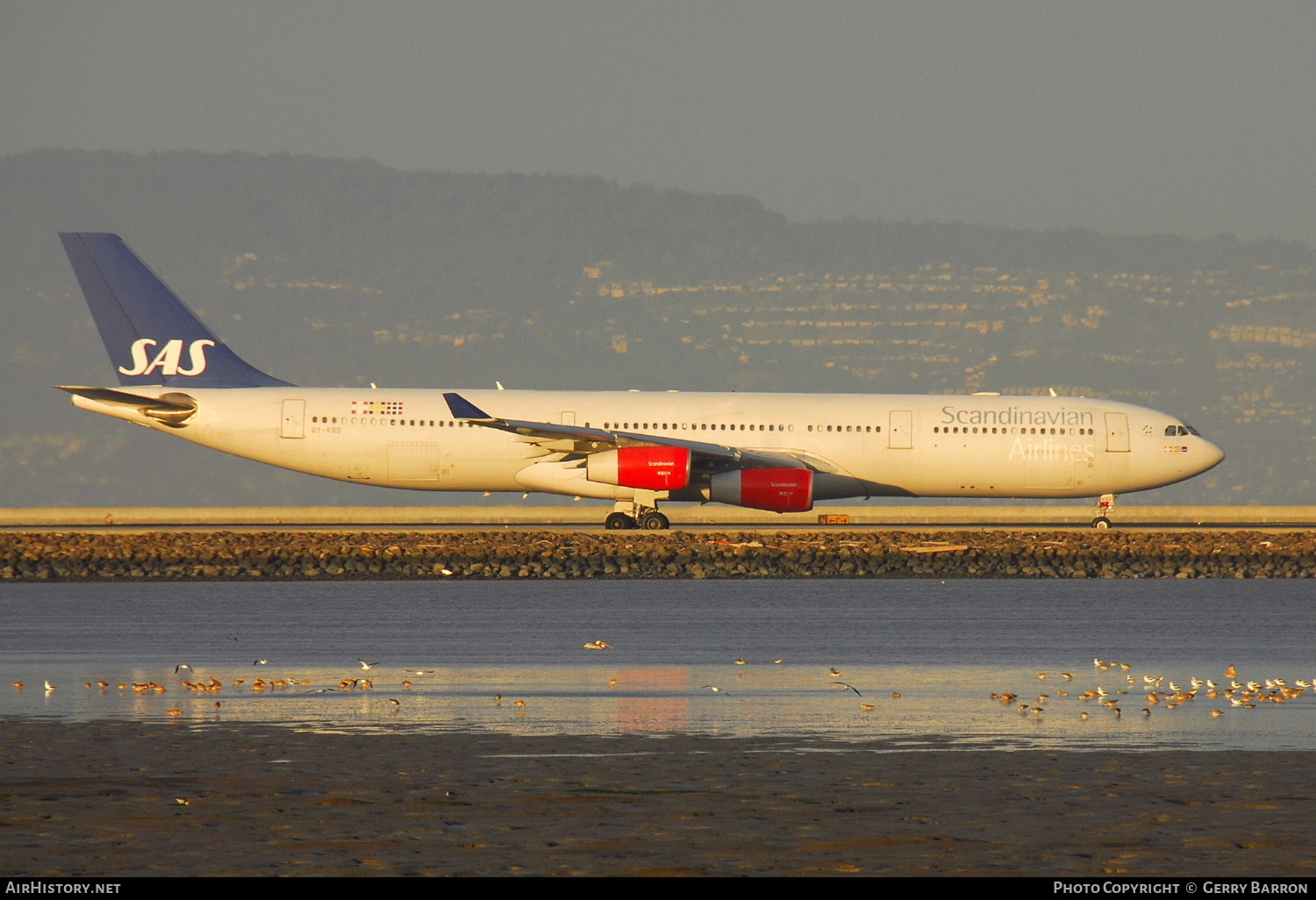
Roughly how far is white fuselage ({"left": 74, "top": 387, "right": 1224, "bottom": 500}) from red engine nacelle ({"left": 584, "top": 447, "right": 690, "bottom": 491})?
3.34ft

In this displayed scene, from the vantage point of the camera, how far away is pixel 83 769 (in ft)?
36.7

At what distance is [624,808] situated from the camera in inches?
390

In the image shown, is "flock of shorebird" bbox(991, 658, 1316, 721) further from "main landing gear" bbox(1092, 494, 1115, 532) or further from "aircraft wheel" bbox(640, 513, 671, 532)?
"main landing gear" bbox(1092, 494, 1115, 532)

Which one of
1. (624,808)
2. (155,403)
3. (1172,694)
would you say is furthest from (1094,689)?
(155,403)

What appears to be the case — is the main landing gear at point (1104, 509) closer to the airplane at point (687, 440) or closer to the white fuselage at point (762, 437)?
the airplane at point (687, 440)

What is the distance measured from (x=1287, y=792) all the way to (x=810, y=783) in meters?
2.86

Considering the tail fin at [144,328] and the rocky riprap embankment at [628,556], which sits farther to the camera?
the tail fin at [144,328]

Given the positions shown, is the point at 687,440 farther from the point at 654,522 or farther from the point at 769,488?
the point at 769,488

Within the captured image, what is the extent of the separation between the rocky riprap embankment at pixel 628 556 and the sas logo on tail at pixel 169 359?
775cm

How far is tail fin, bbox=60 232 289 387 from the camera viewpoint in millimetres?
45031

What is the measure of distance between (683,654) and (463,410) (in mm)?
21253

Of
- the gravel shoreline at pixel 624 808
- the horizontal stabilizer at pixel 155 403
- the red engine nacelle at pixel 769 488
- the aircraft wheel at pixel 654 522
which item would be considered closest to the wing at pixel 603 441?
the red engine nacelle at pixel 769 488

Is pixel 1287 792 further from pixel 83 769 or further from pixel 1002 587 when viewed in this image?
pixel 1002 587

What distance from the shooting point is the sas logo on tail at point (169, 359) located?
45094 millimetres
